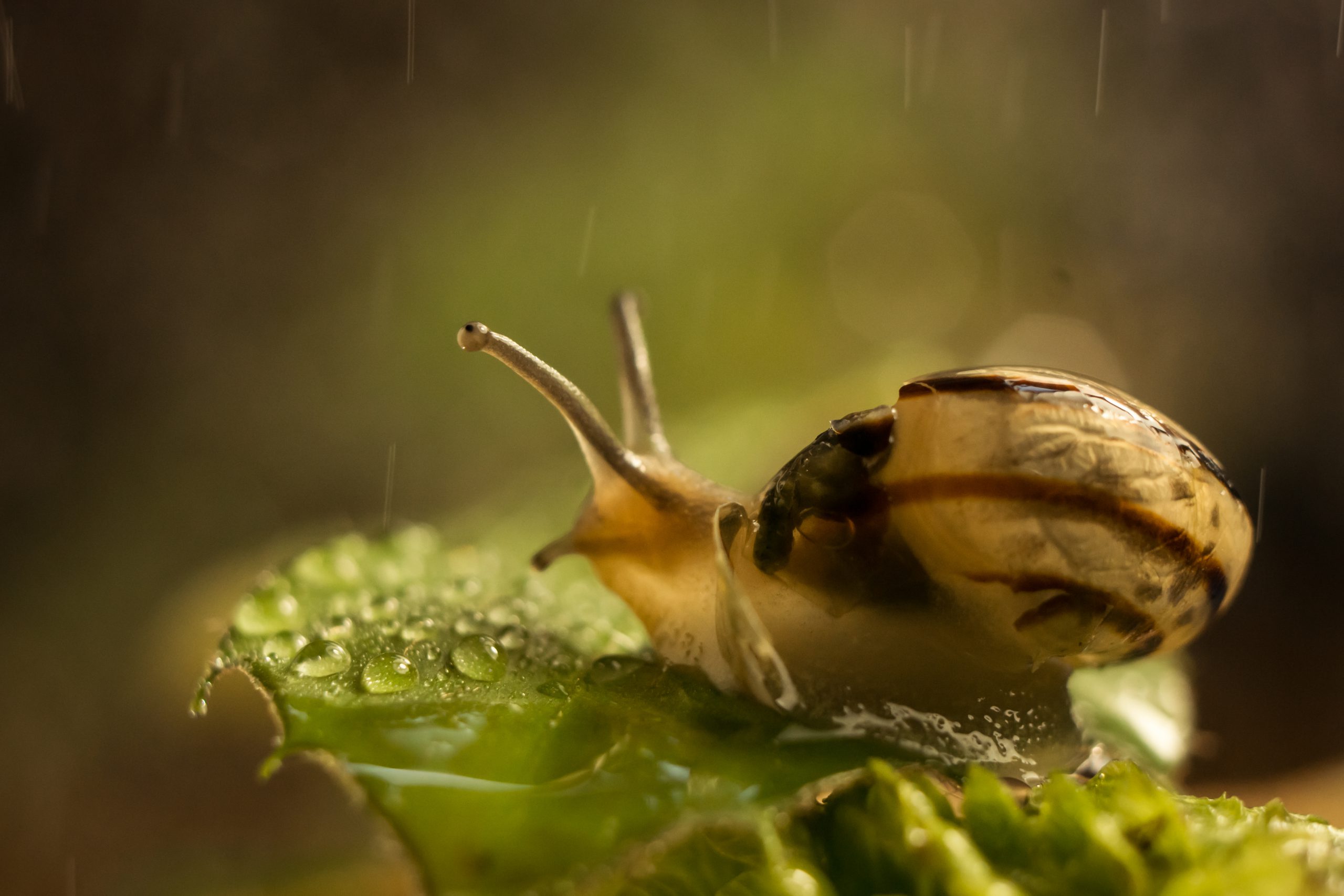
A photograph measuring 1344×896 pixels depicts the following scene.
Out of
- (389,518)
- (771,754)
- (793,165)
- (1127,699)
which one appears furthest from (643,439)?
(793,165)

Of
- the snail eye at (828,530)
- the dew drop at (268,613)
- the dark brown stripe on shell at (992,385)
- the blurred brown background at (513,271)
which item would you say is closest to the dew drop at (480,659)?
the dew drop at (268,613)

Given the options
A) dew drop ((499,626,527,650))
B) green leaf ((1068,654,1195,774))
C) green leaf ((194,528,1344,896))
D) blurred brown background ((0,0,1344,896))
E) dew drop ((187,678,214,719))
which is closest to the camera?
green leaf ((194,528,1344,896))

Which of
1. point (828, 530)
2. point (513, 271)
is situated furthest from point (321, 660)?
point (513, 271)

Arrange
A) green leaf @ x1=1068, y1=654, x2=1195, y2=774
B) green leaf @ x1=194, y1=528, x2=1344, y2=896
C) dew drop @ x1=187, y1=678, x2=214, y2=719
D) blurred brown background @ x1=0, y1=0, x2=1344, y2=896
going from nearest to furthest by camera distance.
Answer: green leaf @ x1=194, y1=528, x2=1344, y2=896 < dew drop @ x1=187, y1=678, x2=214, y2=719 < green leaf @ x1=1068, y1=654, x2=1195, y2=774 < blurred brown background @ x1=0, y1=0, x2=1344, y2=896

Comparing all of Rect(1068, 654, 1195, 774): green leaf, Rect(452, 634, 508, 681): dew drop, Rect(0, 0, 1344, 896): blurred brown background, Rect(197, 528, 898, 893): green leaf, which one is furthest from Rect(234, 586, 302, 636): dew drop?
Rect(0, 0, 1344, 896): blurred brown background

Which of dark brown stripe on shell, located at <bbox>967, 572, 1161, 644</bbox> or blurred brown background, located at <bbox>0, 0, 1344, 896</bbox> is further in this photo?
blurred brown background, located at <bbox>0, 0, 1344, 896</bbox>

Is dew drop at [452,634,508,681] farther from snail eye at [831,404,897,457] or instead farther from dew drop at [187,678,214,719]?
snail eye at [831,404,897,457]

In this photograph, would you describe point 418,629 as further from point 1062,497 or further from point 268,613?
point 1062,497
